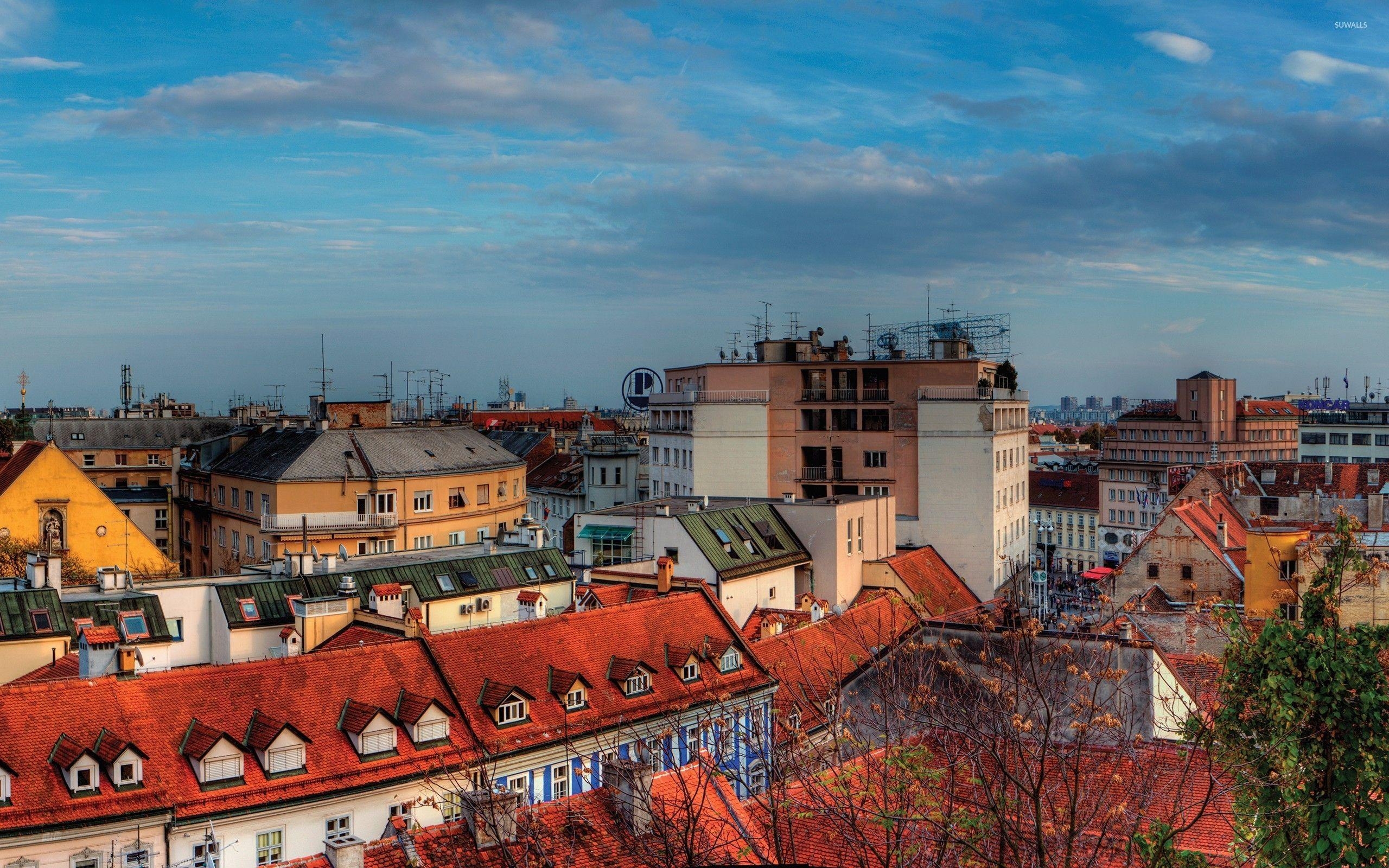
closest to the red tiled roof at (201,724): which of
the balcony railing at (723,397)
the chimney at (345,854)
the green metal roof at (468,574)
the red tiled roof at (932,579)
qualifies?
the chimney at (345,854)

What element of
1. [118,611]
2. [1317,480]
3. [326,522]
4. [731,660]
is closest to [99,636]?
[118,611]

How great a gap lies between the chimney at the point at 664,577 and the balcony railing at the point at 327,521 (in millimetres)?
27126

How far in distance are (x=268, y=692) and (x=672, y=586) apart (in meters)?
17.7

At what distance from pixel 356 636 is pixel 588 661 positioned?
7.23 m

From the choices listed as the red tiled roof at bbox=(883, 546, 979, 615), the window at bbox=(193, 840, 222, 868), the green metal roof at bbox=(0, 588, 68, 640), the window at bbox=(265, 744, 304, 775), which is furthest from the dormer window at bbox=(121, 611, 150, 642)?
the red tiled roof at bbox=(883, 546, 979, 615)

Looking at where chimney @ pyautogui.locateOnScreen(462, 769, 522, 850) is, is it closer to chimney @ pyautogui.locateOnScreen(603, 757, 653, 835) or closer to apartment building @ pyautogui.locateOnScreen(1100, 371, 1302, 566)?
chimney @ pyautogui.locateOnScreen(603, 757, 653, 835)

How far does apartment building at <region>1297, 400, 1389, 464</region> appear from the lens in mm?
128875

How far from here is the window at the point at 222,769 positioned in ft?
84.1

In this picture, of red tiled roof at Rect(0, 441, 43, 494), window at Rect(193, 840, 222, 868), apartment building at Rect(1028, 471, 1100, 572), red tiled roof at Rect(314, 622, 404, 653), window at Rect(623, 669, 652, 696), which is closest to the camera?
window at Rect(193, 840, 222, 868)

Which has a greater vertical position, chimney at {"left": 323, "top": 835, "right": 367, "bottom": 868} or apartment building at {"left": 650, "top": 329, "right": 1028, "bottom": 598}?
apartment building at {"left": 650, "top": 329, "right": 1028, "bottom": 598}

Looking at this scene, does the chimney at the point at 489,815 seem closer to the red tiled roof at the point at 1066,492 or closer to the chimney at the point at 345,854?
the chimney at the point at 345,854

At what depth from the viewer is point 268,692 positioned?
28.0 m

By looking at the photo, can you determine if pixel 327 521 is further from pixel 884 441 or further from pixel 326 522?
pixel 884 441

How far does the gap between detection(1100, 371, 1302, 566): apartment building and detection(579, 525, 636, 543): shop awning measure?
7687 cm
